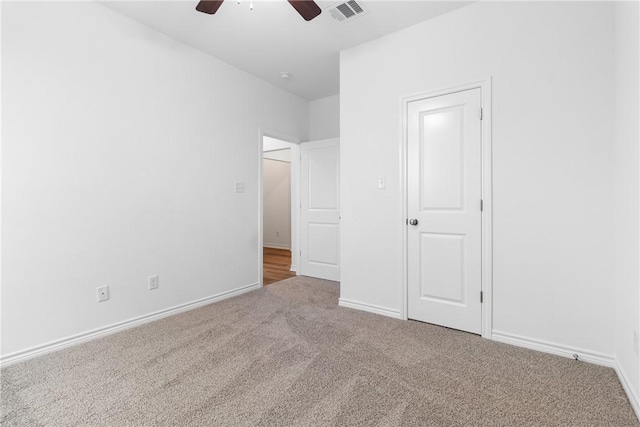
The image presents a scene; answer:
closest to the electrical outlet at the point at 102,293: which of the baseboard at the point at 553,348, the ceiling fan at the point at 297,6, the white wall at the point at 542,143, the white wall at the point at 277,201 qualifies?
the ceiling fan at the point at 297,6

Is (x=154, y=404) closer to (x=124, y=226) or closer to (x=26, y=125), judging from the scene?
(x=124, y=226)

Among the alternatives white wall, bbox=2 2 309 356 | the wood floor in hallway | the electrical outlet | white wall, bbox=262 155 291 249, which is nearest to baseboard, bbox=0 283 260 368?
white wall, bbox=2 2 309 356

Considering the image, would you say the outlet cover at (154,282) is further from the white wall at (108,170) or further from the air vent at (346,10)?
the air vent at (346,10)

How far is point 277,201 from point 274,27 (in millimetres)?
4789

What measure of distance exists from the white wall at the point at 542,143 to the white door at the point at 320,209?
4.82 ft

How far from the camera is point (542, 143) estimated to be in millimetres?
2127

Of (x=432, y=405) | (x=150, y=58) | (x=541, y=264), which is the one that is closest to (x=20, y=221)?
(x=150, y=58)

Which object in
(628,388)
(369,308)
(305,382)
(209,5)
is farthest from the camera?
(369,308)

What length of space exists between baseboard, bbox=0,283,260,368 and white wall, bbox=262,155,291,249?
3.71 metres

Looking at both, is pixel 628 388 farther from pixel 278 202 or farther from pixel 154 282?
pixel 278 202

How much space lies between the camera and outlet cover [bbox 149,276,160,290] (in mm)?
2736

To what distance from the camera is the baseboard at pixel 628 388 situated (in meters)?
1.49

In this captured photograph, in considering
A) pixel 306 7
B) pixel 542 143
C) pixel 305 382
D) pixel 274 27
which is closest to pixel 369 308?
pixel 305 382

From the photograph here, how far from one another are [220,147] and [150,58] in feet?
3.23
